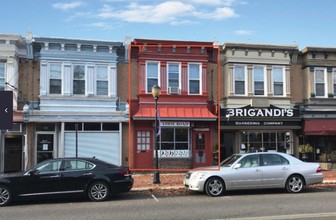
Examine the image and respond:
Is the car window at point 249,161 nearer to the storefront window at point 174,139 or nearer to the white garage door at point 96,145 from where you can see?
the storefront window at point 174,139

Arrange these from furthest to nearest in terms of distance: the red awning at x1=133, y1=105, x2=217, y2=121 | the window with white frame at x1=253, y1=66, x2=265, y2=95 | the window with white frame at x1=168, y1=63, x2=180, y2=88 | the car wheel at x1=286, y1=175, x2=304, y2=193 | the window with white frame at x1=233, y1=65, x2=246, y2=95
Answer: the window with white frame at x1=253, y1=66, x2=265, y2=95, the window with white frame at x1=233, y1=65, x2=246, y2=95, the window with white frame at x1=168, y1=63, x2=180, y2=88, the red awning at x1=133, y1=105, x2=217, y2=121, the car wheel at x1=286, y1=175, x2=304, y2=193

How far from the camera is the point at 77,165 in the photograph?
41.6 feet

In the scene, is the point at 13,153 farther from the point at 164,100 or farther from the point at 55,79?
the point at 164,100

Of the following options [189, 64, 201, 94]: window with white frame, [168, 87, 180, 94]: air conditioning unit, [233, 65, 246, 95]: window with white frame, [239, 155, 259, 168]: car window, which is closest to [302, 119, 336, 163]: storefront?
[233, 65, 246, 95]: window with white frame

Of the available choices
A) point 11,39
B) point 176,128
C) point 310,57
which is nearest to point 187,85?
point 176,128

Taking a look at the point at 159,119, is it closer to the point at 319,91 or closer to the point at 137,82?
the point at 137,82

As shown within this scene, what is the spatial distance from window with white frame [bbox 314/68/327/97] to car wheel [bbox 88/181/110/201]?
1542 cm

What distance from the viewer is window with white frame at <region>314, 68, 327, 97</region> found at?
23.3 meters

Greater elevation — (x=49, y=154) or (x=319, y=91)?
(x=319, y=91)

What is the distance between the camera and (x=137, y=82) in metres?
21.9

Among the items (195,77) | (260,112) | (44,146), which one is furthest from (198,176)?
(44,146)

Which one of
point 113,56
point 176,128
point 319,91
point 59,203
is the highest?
point 113,56

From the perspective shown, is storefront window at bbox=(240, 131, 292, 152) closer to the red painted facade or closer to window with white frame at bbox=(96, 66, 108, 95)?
the red painted facade

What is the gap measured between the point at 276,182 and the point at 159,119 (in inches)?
337
